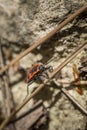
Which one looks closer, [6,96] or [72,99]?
[72,99]

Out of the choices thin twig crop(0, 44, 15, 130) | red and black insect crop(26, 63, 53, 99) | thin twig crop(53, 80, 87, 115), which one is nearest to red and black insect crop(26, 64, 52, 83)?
red and black insect crop(26, 63, 53, 99)

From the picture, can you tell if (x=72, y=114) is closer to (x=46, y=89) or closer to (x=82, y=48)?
(x=46, y=89)

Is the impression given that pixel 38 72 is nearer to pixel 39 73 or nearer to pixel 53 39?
pixel 39 73

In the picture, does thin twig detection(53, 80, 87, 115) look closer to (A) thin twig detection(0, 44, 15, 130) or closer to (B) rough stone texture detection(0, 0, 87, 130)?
(B) rough stone texture detection(0, 0, 87, 130)

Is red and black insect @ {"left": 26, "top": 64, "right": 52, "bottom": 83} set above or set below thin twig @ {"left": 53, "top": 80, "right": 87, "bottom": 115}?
above

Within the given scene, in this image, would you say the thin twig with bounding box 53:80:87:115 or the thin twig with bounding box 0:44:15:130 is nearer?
the thin twig with bounding box 53:80:87:115

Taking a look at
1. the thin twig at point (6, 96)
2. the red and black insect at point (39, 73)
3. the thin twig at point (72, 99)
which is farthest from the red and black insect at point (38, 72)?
the thin twig at point (6, 96)

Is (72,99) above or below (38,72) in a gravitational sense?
below

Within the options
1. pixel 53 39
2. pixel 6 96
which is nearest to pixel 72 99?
pixel 53 39

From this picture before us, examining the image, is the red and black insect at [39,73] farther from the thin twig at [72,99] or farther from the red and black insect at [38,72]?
the thin twig at [72,99]
